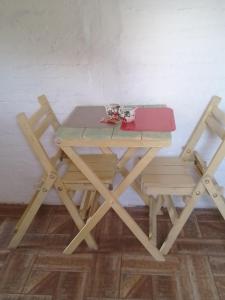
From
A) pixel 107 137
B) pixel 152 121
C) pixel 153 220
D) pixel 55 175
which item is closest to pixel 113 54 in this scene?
pixel 152 121

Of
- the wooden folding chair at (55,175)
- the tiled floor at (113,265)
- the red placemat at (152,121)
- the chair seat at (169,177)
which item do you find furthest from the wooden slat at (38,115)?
the tiled floor at (113,265)

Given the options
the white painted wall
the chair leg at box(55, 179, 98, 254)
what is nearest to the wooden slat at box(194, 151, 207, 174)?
the white painted wall

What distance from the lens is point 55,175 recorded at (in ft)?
4.87

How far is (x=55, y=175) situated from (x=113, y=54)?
2.39 ft

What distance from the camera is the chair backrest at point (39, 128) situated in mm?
1347

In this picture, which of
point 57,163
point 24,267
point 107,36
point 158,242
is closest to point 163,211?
point 158,242

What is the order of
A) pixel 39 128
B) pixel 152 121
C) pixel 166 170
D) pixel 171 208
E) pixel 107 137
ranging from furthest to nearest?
pixel 171 208 < pixel 166 170 < pixel 39 128 < pixel 152 121 < pixel 107 137

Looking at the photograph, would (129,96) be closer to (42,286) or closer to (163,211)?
(163,211)

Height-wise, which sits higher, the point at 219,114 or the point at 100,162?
the point at 219,114

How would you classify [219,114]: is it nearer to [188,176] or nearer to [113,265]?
[188,176]

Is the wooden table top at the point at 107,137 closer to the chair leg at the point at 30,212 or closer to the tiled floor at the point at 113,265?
the chair leg at the point at 30,212

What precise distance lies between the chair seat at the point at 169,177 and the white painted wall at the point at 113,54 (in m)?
0.16

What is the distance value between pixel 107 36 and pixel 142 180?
0.79m

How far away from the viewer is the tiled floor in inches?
55.6
